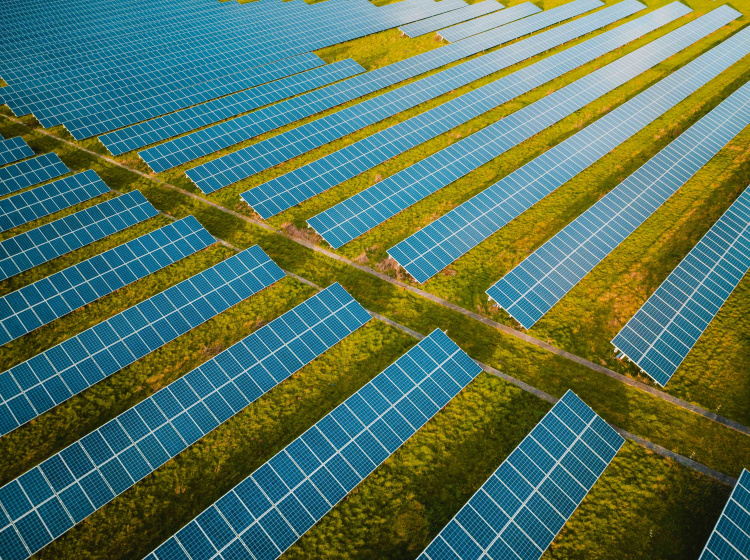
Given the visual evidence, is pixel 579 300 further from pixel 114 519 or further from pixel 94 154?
pixel 94 154

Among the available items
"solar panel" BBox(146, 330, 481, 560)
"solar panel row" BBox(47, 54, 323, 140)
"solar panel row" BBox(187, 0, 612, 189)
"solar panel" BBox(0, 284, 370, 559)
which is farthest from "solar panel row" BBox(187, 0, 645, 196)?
"solar panel" BBox(146, 330, 481, 560)

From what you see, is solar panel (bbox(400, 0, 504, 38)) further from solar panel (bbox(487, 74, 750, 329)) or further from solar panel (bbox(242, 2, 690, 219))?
solar panel (bbox(487, 74, 750, 329))

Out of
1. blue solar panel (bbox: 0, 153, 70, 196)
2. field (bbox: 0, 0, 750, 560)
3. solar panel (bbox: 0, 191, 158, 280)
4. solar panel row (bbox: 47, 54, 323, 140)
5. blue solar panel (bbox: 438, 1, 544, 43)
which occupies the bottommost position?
field (bbox: 0, 0, 750, 560)

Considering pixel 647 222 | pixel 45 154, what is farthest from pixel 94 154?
pixel 647 222

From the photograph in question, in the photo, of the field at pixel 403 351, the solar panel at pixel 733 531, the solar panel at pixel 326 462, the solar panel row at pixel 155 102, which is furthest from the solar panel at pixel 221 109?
the solar panel at pixel 733 531

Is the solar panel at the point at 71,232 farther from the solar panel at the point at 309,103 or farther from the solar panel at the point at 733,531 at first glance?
the solar panel at the point at 733,531

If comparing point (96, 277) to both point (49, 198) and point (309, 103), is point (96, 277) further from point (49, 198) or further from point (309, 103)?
point (309, 103)

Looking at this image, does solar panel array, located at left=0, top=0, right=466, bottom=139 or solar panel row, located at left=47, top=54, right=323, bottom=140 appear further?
solar panel array, located at left=0, top=0, right=466, bottom=139

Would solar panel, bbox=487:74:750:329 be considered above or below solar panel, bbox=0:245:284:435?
above
